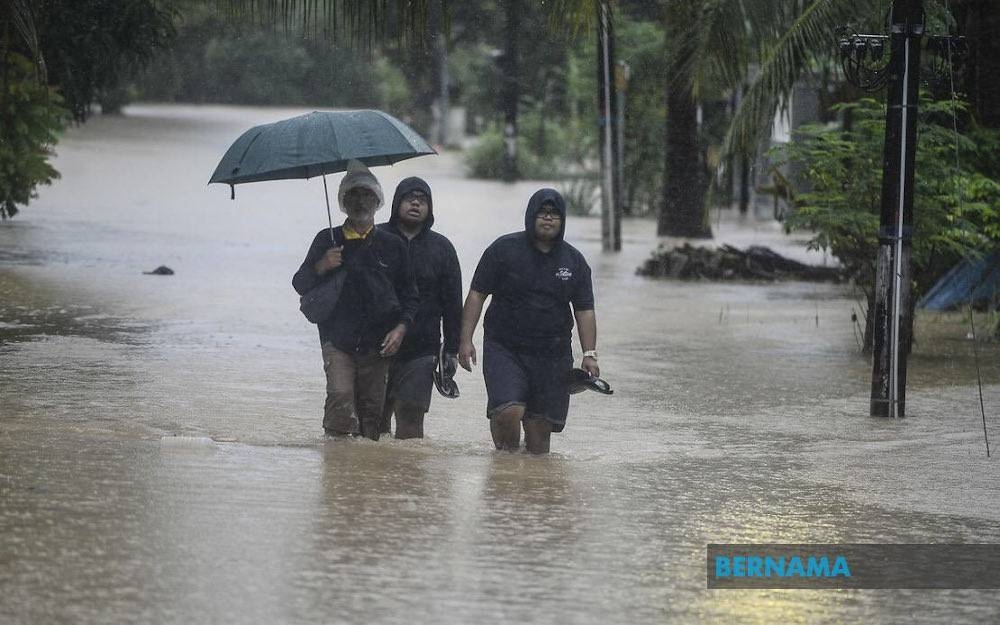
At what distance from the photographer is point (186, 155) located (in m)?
48.9

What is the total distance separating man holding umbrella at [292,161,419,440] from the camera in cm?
920

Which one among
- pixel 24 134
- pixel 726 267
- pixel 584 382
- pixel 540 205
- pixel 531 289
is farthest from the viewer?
pixel 726 267

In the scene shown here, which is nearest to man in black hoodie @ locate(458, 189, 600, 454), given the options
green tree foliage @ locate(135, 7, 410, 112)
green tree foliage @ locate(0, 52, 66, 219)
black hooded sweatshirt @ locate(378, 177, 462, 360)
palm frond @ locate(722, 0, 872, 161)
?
black hooded sweatshirt @ locate(378, 177, 462, 360)

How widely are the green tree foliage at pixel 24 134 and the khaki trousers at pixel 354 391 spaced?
1052cm

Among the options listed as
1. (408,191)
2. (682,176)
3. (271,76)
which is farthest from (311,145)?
(271,76)

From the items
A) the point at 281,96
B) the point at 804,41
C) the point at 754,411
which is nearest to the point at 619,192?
the point at 804,41

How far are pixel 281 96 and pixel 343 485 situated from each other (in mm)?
75302

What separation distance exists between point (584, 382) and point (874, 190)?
6585mm

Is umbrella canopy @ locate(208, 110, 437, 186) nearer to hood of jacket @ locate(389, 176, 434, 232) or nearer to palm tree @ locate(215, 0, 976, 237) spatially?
hood of jacket @ locate(389, 176, 434, 232)

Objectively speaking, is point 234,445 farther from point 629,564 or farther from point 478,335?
point 478,335

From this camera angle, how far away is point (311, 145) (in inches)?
374

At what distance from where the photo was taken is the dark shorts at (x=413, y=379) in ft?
31.2

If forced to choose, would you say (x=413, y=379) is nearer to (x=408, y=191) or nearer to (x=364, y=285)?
(x=364, y=285)

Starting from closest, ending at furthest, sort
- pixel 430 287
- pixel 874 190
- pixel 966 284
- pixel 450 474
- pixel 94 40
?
pixel 450 474
pixel 430 287
pixel 874 190
pixel 966 284
pixel 94 40
